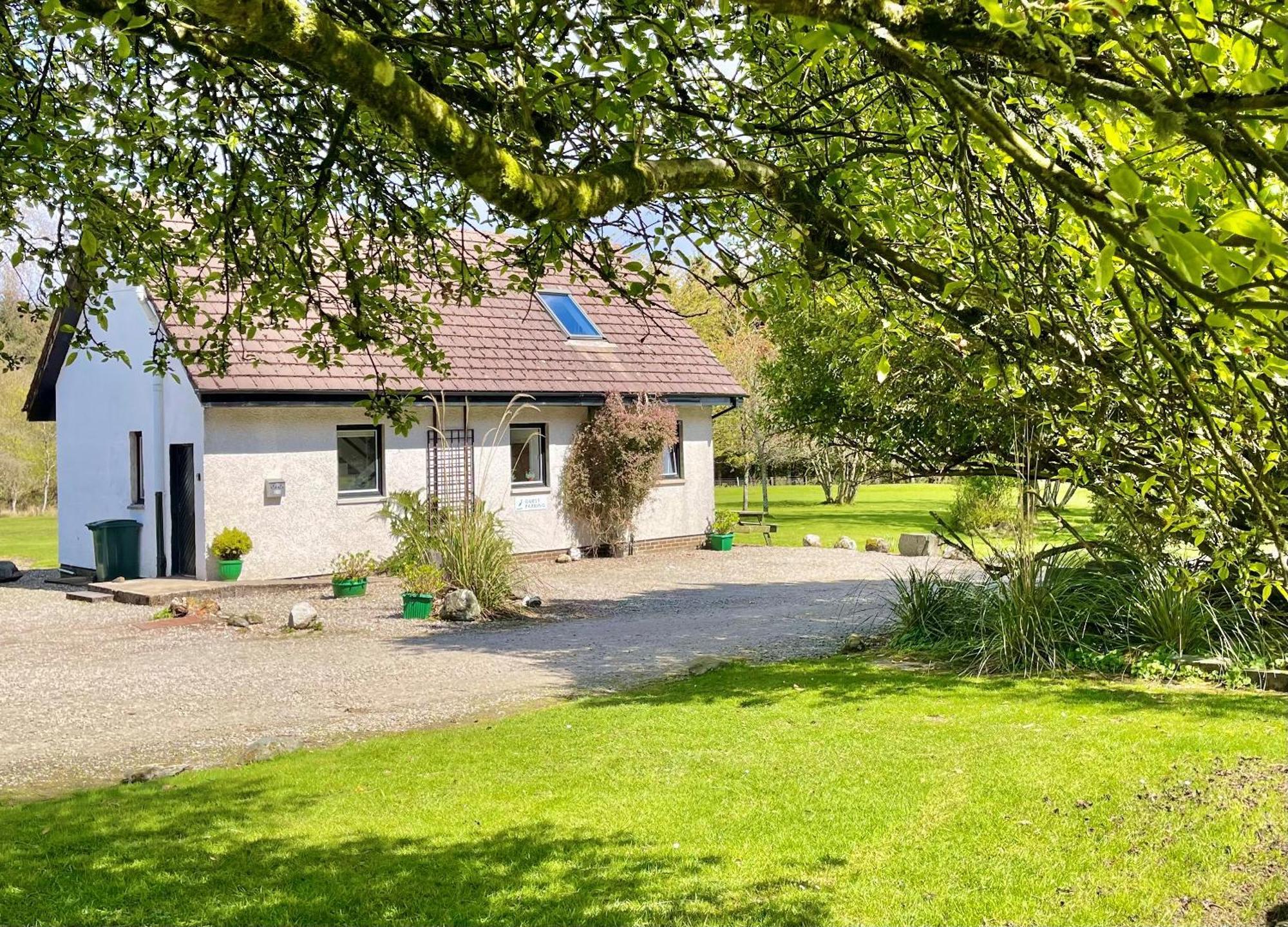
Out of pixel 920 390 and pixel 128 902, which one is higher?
pixel 920 390

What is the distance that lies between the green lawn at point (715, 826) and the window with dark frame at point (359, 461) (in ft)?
37.3

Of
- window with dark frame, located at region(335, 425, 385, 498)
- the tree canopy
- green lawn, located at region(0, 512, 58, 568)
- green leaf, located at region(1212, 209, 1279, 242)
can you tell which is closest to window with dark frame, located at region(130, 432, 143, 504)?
window with dark frame, located at region(335, 425, 385, 498)

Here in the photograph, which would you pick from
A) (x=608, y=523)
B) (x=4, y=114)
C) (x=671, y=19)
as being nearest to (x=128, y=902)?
(x=4, y=114)

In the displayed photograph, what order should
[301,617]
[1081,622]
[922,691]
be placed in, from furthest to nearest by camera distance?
[301,617] < [1081,622] < [922,691]

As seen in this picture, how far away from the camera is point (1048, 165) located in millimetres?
2430

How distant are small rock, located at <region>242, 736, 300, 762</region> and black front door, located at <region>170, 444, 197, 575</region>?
10.6 m

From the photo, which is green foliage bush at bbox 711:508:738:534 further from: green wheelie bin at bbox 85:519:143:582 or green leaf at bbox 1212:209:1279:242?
green leaf at bbox 1212:209:1279:242

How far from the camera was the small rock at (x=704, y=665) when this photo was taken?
11.7 meters

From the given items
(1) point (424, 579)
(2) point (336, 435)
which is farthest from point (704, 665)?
(2) point (336, 435)

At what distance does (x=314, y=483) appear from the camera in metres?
19.2

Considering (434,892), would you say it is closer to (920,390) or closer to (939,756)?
(939,756)

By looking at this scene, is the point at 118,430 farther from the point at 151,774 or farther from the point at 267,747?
the point at 151,774

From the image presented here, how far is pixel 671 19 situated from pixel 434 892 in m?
4.14

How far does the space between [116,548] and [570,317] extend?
408 inches
